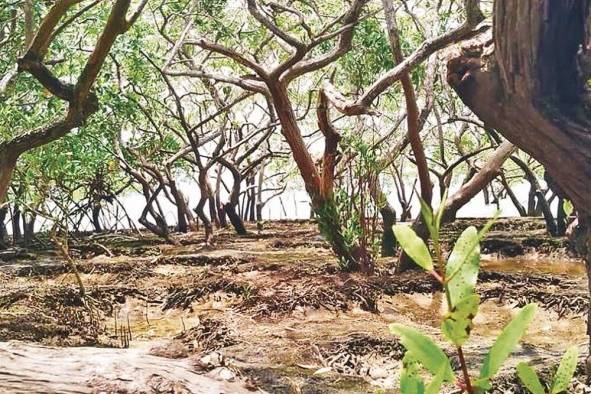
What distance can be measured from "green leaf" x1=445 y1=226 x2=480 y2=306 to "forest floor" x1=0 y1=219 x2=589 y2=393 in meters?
1.16

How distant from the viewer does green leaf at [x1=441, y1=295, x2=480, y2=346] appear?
0.50m

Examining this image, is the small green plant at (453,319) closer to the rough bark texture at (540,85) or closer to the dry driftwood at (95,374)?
the dry driftwood at (95,374)

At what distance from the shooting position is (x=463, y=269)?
50cm

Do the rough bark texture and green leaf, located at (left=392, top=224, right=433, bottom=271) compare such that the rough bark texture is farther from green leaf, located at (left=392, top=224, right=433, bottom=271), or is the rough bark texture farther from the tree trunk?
green leaf, located at (left=392, top=224, right=433, bottom=271)

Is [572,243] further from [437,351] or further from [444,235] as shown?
[444,235]

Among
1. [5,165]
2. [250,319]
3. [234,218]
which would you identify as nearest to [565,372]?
[250,319]

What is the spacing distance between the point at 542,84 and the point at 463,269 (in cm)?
149

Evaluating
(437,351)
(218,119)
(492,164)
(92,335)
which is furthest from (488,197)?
(437,351)

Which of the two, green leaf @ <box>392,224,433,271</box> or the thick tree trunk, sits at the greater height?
the thick tree trunk

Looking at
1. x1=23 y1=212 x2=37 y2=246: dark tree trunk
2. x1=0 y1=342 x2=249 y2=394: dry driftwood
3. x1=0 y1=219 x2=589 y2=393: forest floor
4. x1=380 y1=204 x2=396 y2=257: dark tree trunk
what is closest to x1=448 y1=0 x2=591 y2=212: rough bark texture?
x1=0 y1=219 x2=589 y2=393: forest floor

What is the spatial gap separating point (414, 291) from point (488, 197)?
663 inches

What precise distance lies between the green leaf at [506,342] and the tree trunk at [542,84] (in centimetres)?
138

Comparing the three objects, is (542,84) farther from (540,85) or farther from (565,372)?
(565,372)

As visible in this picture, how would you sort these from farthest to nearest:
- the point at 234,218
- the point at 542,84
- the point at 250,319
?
the point at 234,218, the point at 250,319, the point at 542,84
